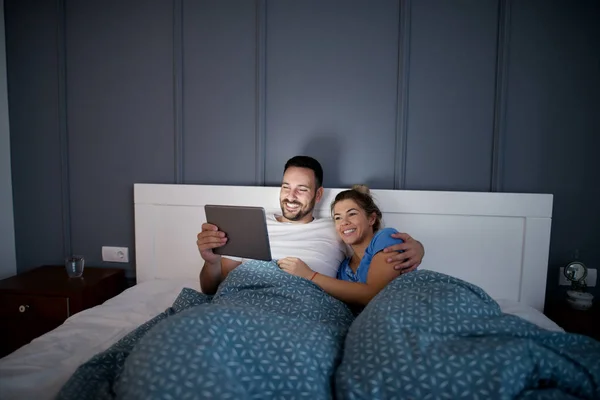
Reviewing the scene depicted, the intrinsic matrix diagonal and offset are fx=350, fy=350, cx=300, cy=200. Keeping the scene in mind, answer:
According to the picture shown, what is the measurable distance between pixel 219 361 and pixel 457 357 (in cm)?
49

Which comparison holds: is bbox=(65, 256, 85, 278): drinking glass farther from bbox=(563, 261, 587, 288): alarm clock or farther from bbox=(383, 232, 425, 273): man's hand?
bbox=(563, 261, 587, 288): alarm clock

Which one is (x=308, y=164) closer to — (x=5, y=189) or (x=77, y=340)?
(x=77, y=340)

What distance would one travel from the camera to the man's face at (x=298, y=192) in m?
1.60

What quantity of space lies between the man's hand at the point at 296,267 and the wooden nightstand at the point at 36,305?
1.05 metres

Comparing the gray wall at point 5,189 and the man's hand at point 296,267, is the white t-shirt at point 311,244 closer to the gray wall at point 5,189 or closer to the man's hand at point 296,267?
the man's hand at point 296,267

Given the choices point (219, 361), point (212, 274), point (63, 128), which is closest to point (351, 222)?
point (212, 274)

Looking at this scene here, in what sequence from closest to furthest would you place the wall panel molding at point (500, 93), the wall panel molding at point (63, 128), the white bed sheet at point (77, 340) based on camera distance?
1. the white bed sheet at point (77, 340)
2. the wall panel molding at point (500, 93)
3. the wall panel molding at point (63, 128)

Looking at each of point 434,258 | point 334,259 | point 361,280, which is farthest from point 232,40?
point 434,258

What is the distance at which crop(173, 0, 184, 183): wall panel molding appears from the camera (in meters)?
1.96

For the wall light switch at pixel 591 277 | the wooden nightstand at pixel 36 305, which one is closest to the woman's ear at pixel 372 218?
the wall light switch at pixel 591 277

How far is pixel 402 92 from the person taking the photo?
5.93 ft

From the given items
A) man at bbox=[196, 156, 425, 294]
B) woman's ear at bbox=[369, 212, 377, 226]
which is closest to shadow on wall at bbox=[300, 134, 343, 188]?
man at bbox=[196, 156, 425, 294]

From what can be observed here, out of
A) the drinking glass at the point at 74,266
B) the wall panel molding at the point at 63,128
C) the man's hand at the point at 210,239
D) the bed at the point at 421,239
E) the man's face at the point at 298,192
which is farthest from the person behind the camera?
the wall panel molding at the point at 63,128

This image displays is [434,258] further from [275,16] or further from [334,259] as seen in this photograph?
[275,16]
